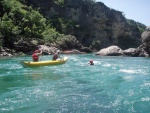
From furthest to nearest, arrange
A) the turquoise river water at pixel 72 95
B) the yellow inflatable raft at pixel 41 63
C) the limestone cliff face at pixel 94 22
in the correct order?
1. the limestone cliff face at pixel 94 22
2. the yellow inflatable raft at pixel 41 63
3. the turquoise river water at pixel 72 95

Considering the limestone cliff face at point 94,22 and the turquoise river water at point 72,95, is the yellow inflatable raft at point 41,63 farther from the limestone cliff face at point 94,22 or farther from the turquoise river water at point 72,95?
the limestone cliff face at point 94,22

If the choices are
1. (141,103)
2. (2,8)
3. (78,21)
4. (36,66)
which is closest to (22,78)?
(36,66)

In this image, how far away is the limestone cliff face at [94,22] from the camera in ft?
199

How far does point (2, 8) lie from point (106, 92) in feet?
116

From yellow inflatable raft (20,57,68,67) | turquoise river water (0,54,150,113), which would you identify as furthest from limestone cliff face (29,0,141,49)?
turquoise river water (0,54,150,113)

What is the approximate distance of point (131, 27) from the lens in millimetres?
74312

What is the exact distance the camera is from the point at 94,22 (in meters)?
65.7

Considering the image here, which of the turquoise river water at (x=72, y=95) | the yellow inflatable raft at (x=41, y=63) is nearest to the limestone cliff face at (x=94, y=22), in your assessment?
the yellow inflatable raft at (x=41, y=63)

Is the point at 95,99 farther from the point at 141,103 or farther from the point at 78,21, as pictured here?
the point at 78,21

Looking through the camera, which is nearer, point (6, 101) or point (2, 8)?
point (6, 101)

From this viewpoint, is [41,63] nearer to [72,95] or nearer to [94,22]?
[72,95]

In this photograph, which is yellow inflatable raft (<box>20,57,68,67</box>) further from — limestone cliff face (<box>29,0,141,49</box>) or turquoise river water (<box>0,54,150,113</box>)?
limestone cliff face (<box>29,0,141,49</box>)

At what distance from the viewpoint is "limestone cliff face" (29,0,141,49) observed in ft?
199

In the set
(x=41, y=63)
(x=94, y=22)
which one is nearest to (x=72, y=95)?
(x=41, y=63)
